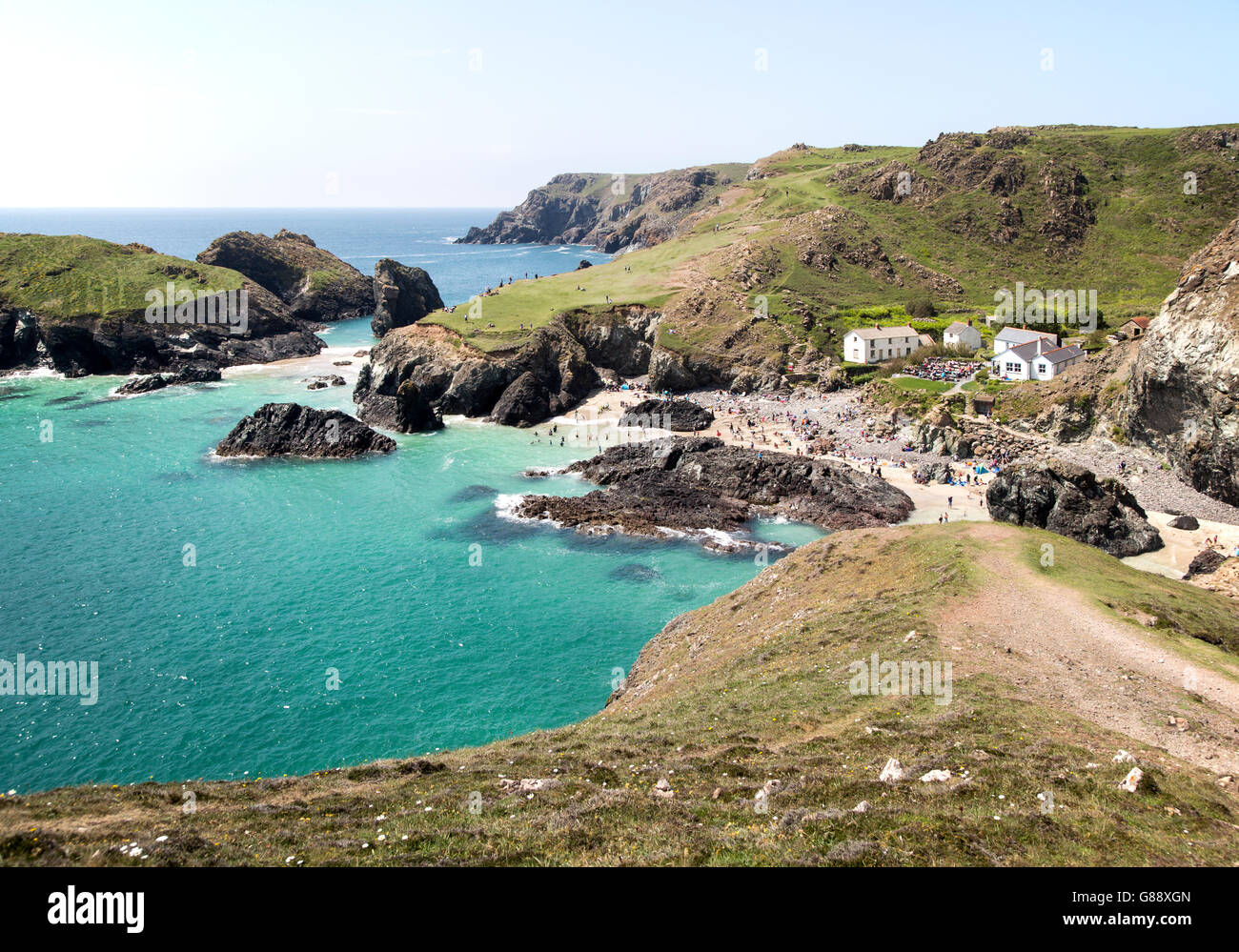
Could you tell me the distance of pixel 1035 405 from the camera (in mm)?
71812

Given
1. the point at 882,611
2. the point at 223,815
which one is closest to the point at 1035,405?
the point at 882,611

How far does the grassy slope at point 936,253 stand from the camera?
105938mm

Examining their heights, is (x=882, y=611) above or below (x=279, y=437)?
below

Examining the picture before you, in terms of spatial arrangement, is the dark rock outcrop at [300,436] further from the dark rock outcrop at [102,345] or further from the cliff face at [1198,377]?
the cliff face at [1198,377]

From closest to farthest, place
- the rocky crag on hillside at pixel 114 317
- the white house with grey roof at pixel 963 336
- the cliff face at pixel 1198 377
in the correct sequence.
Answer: the cliff face at pixel 1198 377 → the white house with grey roof at pixel 963 336 → the rocky crag on hillside at pixel 114 317

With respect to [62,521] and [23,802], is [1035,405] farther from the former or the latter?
[62,521]

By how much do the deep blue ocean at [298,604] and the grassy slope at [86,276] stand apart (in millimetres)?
49511

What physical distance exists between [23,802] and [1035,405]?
3141 inches

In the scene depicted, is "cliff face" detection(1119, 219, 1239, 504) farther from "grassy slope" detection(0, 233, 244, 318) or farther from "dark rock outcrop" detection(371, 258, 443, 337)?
"grassy slope" detection(0, 233, 244, 318)

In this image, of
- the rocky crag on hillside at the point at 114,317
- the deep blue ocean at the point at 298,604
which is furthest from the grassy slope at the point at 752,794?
the rocky crag on hillside at the point at 114,317

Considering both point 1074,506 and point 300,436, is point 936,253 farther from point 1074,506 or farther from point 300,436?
point 300,436

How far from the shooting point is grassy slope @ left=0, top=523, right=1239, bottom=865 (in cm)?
1438

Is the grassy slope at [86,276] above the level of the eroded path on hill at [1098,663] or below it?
above
